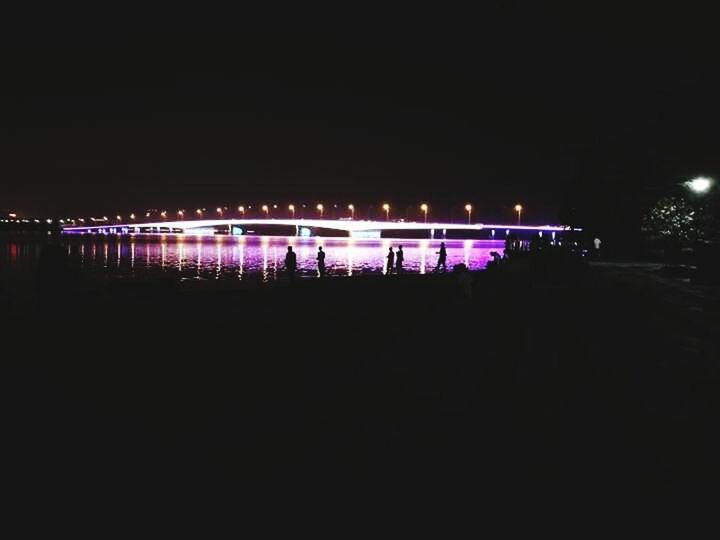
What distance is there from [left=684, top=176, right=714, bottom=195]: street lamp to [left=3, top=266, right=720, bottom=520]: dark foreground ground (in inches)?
446

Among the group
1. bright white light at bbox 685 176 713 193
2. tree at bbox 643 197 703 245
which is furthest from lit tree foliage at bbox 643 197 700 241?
bright white light at bbox 685 176 713 193

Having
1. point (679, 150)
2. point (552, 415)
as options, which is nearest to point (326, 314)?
point (552, 415)

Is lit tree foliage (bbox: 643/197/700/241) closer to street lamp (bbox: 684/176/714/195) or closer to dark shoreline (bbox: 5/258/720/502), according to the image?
street lamp (bbox: 684/176/714/195)

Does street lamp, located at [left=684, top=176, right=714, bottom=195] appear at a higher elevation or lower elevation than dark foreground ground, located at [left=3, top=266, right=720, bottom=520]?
higher

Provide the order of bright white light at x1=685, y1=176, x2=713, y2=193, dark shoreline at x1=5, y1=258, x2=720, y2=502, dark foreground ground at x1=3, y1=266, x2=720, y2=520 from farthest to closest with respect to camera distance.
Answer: bright white light at x1=685, y1=176, x2=713, y2=193 → dark shoreline at x1=5, y1=258, x2=720, y2=502 → dark foreground ground at x1=3, y1=266, x2=720, y2=520

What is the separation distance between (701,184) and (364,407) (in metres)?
22.2

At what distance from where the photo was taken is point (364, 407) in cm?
686

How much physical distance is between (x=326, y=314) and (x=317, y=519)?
1092cm

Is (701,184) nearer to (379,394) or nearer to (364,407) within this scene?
(379,394)

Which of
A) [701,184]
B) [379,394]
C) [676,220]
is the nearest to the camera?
[379,394]

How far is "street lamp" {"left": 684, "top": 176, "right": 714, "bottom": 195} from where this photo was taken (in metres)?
23.8

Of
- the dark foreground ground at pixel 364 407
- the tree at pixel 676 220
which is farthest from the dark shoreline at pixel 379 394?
the tree at pixel 676 220

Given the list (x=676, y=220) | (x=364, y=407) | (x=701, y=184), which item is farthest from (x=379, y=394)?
(x=676, y=220)

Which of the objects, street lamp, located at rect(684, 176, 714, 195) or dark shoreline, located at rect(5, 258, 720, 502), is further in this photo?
street lamp, located at rect(684, 176, 714, 195)
